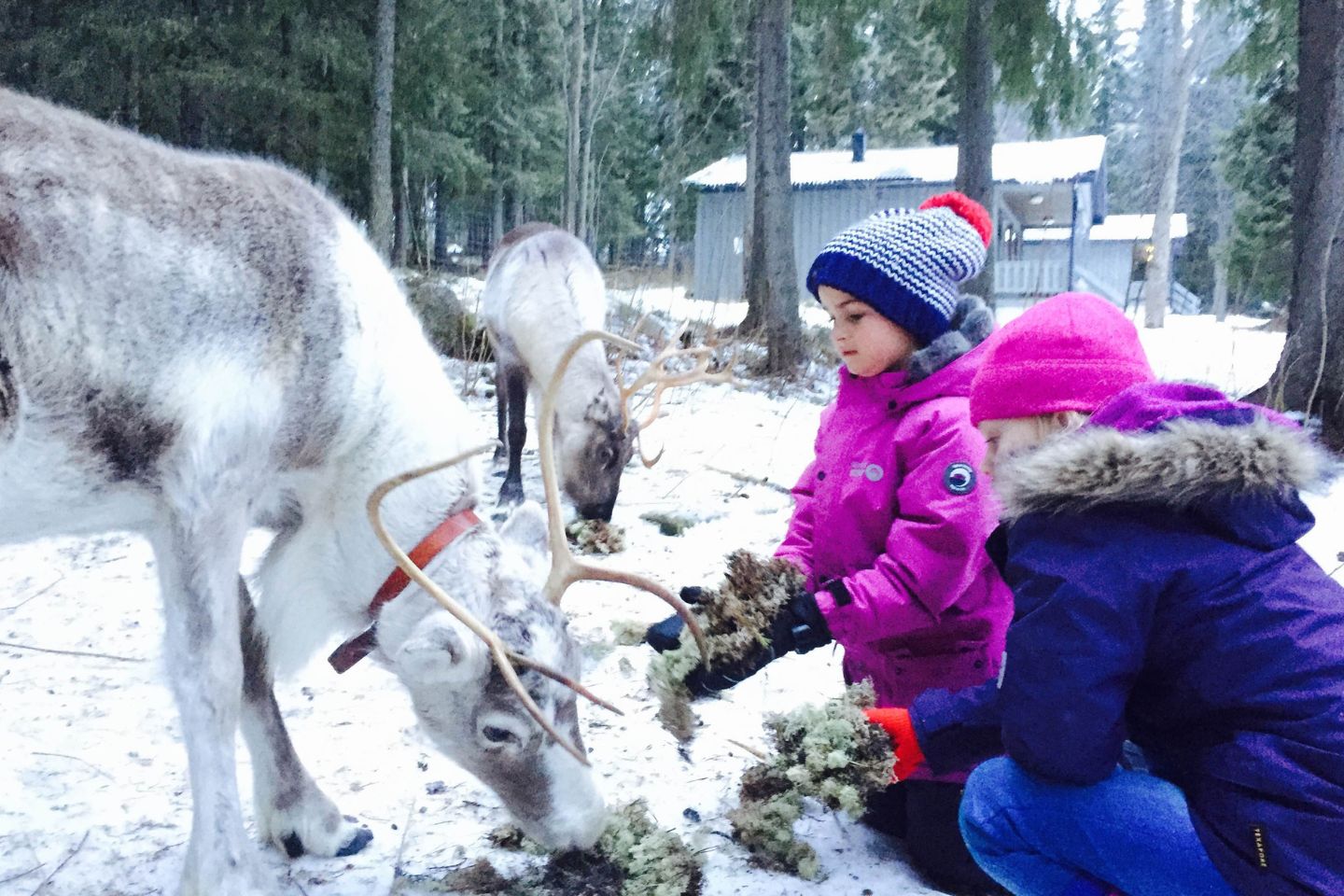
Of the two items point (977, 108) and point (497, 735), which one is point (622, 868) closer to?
point (497, 735)

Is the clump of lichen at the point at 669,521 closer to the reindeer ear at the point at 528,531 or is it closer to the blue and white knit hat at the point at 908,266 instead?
the reindeer ear at the point at 528,531

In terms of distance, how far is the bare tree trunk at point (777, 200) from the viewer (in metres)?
9.21

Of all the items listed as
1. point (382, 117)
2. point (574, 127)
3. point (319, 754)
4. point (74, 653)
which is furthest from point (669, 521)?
point (574, 127)

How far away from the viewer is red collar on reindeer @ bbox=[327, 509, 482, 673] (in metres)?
2.24

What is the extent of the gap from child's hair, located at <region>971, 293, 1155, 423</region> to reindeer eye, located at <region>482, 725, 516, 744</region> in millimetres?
1187

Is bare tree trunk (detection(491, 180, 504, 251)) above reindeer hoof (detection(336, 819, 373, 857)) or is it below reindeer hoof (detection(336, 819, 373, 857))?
above

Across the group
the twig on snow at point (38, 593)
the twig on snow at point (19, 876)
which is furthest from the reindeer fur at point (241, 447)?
the twig on snow at point (38, 593)

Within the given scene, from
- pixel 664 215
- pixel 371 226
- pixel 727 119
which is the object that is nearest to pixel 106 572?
pixel 371 226

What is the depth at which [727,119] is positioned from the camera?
2222cm

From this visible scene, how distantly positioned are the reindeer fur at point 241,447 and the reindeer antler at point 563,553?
119 millimetres

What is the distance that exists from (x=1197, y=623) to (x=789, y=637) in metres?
0.91

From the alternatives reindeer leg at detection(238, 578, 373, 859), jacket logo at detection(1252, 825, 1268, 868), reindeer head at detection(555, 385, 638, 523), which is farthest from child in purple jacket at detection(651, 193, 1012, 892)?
reindeer head at detection(555, 385, 638, 523)

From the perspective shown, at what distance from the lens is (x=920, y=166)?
21.0 metres

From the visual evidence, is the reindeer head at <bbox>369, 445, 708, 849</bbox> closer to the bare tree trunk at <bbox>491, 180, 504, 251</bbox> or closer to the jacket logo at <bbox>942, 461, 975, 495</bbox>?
the jacket logo at <bbox>942, 461, 975, 495</bbox>
